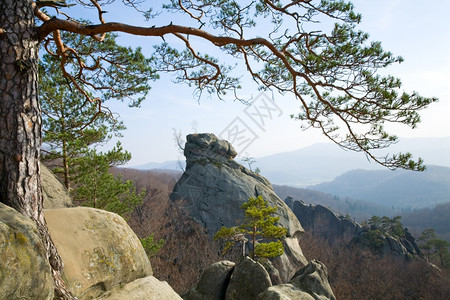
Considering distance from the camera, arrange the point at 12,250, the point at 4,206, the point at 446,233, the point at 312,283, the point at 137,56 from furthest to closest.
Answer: the point at 446,233, the point at 312,283, the point at 137,56, the point at 4,206, the point at 12,250

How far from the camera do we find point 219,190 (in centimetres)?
1948

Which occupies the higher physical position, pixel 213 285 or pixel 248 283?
pixel 248 283

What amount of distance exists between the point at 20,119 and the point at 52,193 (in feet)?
13.0

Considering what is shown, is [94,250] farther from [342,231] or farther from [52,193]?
[342,231]

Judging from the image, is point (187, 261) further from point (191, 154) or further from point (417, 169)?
point (417, 169)

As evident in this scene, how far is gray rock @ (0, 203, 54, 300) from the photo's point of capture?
2.28 metres

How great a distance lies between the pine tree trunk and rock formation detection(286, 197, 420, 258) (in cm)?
3657

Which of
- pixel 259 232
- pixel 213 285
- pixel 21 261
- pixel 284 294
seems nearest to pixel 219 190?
pixel 259 232

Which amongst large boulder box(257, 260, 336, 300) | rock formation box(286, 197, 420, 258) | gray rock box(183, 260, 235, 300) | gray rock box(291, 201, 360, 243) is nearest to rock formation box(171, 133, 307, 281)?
large boulder box(257, 260, 336, 300)

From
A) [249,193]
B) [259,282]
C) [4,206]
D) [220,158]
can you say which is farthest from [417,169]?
[220,158]

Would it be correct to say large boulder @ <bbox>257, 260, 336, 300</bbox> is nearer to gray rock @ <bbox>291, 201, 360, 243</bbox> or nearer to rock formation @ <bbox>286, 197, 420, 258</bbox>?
rock formation @ <bbox>286, 197, 420, 258</bbox>

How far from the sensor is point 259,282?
891 centimetres

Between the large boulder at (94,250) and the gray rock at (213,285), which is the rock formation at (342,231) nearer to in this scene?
the gray rock at (213,285)

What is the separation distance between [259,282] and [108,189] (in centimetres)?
522
